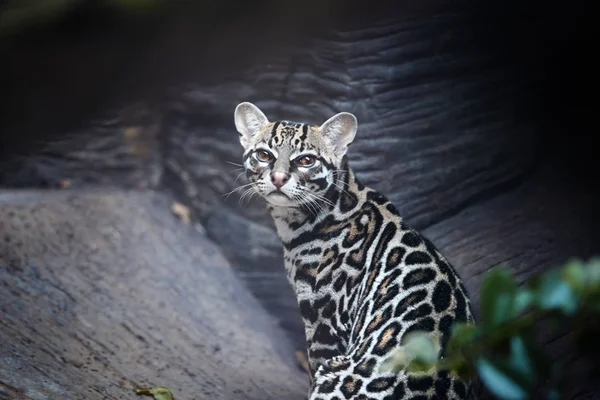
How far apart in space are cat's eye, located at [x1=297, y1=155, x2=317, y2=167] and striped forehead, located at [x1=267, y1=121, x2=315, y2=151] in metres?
0.06

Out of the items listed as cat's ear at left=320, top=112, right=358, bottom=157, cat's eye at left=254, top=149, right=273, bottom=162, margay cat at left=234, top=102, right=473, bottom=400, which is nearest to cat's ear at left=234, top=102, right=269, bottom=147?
margay cat at left=234, top=102, right=473, bottom=400

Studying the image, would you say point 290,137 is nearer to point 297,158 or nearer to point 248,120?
point 297,158

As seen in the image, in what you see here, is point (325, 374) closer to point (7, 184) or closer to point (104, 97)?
point (104, 97)

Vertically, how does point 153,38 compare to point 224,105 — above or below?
below

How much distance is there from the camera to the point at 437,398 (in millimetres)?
4062

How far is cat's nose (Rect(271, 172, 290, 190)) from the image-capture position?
4.66 meters

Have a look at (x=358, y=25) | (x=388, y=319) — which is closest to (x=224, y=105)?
(x=358, y=25)

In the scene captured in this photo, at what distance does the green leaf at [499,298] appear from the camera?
1982mm

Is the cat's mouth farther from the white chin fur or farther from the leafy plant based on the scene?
the leafy plant

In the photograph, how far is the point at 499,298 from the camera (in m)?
1.99

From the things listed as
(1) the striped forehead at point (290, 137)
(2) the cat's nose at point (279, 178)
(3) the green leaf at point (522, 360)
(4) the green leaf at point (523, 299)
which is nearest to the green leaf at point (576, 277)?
(4) the green leaf at point (523, 299)

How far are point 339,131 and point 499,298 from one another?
10.0 ft

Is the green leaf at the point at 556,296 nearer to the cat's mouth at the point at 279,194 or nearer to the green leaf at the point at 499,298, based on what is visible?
the green leaf at the point at 499,298

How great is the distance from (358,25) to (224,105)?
69.2 inches
